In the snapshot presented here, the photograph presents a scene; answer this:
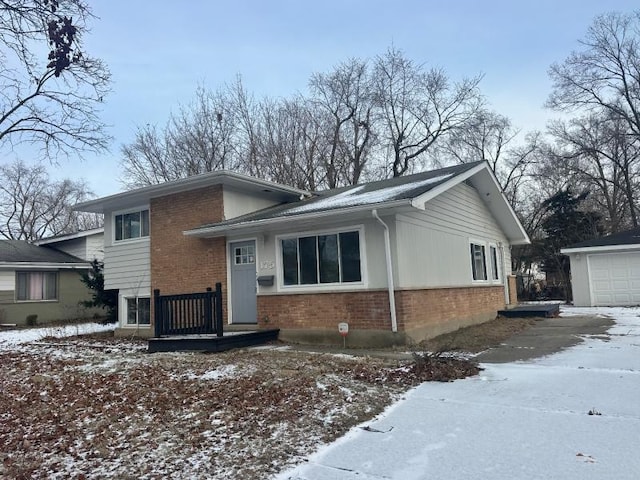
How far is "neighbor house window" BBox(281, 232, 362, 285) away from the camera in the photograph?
10.4 m

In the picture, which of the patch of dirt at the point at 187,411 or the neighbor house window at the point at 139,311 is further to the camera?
the neighbor house window at the point at 139,311

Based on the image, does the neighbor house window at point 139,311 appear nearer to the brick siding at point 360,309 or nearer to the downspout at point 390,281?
the brick siding at point 360,309

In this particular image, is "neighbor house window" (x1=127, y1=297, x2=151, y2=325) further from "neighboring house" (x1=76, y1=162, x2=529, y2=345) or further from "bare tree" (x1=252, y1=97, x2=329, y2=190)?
"bare tree" (x1=252, y1=97, x2=329, y2=190)

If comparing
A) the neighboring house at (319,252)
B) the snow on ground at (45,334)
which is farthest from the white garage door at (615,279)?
the snow on ground at (45,334)

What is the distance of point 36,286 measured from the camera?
72.6 ft

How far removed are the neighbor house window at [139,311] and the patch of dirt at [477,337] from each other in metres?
8.31

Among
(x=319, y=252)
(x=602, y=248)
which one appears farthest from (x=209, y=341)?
(x=602, y=248)

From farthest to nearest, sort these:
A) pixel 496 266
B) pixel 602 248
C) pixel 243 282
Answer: pixel 602 248
pixel 496 266
pixel 243 282

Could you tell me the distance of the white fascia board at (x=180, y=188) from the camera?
1225 cm

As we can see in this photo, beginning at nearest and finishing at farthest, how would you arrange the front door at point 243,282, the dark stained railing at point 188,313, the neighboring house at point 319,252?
1. the neighboring house at point 319,252
2. the dark stained railing at point 188,313
3. the front door at point 243,282

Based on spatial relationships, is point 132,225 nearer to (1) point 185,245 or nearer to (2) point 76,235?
(1) point 185,245

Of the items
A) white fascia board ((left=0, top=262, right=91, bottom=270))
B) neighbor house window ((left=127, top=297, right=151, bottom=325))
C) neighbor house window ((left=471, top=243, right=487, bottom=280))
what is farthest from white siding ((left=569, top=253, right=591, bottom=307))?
white fascia board ((left=0, top=262, right=91, bottom=270))

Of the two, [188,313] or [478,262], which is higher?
[478,262]

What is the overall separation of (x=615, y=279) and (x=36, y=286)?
968 inches
